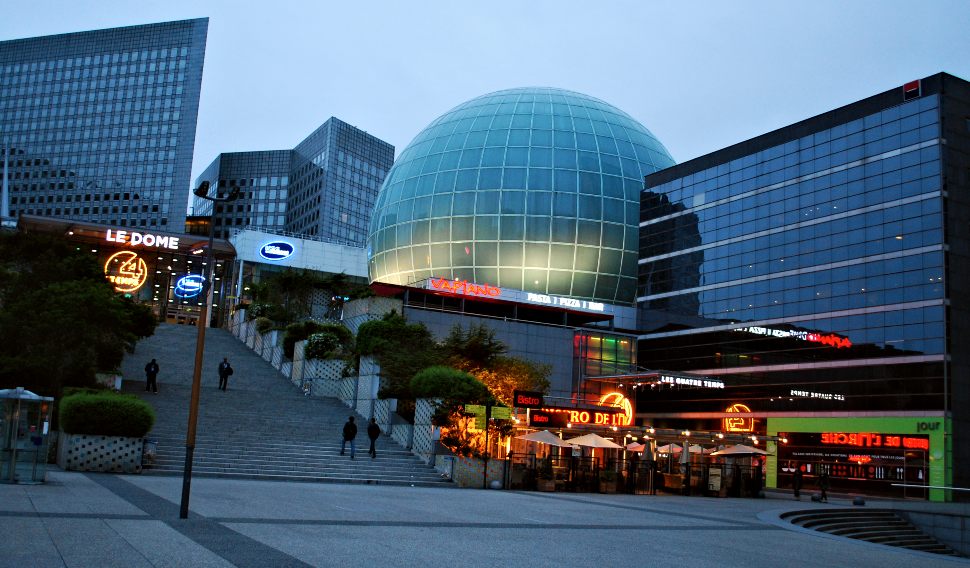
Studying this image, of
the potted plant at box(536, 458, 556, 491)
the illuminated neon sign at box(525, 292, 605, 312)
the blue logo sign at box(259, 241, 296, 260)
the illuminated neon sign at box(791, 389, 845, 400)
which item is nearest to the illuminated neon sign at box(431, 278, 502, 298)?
the illuminated neon sign at box(525, 292, 605, 312)

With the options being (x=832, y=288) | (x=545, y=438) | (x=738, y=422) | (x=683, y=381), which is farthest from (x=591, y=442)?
(x=738, y=422)

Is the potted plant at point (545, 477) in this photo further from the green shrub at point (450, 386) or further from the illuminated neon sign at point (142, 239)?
the illuminated neon sign at point (142, 239)

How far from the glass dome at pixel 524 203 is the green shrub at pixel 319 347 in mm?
18545

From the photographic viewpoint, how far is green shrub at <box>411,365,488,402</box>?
37.3 m

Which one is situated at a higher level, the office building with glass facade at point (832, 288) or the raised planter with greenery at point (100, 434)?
the office building with glass facade at point (832, 288)

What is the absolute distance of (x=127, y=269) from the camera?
3423 inches

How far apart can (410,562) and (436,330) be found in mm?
45688

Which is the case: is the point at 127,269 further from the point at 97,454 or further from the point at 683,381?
the point at 97,454

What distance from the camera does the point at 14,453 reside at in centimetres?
2186

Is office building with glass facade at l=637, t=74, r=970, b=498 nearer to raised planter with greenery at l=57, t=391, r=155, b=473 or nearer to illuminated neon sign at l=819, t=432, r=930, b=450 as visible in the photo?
illuminated neon sign at l=819, t=432, r=930, b=450

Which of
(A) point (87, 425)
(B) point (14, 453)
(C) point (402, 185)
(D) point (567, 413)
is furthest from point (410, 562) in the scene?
(C) point (402, 185)

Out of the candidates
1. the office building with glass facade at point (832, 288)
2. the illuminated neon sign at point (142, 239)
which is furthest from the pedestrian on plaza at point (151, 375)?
the illuminated neon sign at point (142, 239)

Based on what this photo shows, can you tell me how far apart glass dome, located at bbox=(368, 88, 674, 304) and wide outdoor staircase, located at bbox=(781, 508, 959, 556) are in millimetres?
35593

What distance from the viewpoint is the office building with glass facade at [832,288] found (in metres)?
49.0
